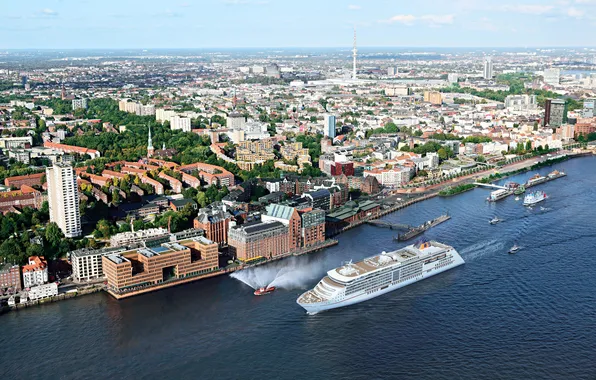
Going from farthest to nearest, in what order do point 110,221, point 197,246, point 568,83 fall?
point 568,83, point 110,221, point 197,246

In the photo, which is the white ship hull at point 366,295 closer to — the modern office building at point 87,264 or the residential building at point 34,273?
the modern office building at point 87,264

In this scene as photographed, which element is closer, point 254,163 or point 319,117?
point 254,163

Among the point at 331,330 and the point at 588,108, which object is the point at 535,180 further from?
the point at 588,108

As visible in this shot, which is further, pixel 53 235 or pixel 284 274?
pixel 53 235

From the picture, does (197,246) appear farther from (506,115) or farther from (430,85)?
(430,85)

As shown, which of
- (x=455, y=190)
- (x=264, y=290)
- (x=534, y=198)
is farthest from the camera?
(x=455, y=190)

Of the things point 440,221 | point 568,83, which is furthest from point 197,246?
point 568,83

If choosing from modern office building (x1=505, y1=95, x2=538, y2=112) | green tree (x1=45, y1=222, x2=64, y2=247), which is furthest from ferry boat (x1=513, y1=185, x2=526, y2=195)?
modern office building (x1=505, y1=95, x2=538, y2=112)

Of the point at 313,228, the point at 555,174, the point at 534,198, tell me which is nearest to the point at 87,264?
the point at 313,228

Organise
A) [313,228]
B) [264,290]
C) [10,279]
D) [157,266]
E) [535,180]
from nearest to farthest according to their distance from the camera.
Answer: [264,290], [10,279], [157,266], [313,228], [535,180]
